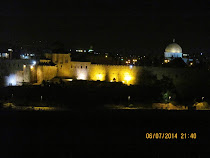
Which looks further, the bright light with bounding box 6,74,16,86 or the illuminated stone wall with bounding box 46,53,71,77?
the illuminated stone wall with bounding box 46,53,71,77

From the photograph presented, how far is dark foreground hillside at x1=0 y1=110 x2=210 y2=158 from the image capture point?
1445 cm

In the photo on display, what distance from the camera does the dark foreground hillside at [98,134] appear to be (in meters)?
14.5

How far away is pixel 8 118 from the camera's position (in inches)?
672

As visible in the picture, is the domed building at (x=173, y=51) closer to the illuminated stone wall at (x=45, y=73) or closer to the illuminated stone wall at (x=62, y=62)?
the illuminated stone wall at (x=62, y=62)

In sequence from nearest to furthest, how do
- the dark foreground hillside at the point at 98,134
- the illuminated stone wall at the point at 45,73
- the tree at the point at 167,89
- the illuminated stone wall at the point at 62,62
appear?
the dark foreground hillside at the point at 98,134 < the tree at the point at 167,89 < the illuminated stone wall at the point at 45,73 < the illuminated stone wall at the point at 62,62

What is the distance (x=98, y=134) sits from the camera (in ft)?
51.0

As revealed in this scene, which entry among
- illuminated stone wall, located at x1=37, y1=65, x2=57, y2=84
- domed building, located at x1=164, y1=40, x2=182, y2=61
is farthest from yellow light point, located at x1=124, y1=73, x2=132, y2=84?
domed building, located at x1=164, y1=40, x2=182, y2=61

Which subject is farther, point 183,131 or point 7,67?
point 7,67

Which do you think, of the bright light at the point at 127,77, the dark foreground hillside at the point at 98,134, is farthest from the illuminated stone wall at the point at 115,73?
the dark foreground hillside at the point at 98,134

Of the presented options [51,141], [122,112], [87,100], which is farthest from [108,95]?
[51,141]

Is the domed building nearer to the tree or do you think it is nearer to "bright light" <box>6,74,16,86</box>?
the tree

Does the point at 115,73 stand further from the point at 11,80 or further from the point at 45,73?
the point at 11,80

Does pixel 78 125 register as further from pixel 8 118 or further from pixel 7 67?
pixel 7 67

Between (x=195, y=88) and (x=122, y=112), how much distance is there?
9.52 m
